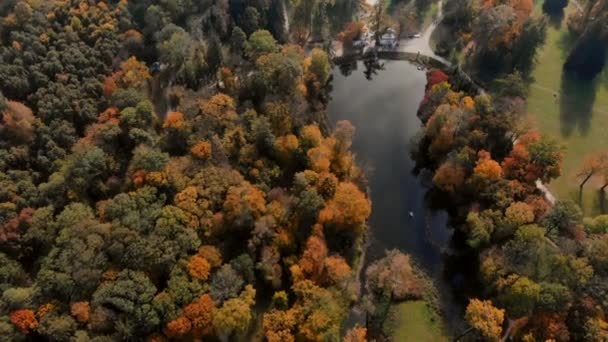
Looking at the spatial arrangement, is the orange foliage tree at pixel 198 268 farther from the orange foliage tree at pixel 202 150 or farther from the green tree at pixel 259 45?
the green tree at pixel 259 45

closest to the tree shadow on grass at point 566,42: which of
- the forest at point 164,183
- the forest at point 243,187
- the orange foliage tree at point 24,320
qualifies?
the forest at point 243,187

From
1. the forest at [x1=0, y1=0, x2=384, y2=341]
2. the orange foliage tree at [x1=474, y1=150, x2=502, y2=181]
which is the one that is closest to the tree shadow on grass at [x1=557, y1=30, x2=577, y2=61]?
the orange foliage tree at [x1=474, y1=150, x2=502, y2=181]

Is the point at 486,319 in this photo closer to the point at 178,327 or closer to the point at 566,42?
the point at 178,327

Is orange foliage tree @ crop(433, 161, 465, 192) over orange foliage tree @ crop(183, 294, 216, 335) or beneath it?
over

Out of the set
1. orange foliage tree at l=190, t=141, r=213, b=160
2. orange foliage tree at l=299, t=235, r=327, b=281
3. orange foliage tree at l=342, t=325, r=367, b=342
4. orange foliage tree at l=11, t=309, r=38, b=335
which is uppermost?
orange foliage tree at l=190, t=141, r=213, b=160

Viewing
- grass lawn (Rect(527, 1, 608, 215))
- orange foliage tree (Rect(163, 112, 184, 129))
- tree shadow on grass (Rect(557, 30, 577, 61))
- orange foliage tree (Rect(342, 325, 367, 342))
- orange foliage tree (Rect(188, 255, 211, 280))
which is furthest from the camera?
tree shadow on grass (Rect(557, 30, 577, 61))

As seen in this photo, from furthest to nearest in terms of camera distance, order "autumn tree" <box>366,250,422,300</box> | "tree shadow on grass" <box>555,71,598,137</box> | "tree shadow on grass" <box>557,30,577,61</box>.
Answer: "tree shadow on grass" <box>557,30,577,61</box> < "tree shadow on grass" <box>555,71,598,137</box> < "autumn tree" <box>366,250,422,300</box>

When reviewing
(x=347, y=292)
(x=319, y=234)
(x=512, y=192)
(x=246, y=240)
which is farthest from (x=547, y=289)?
(x=246, y=240)

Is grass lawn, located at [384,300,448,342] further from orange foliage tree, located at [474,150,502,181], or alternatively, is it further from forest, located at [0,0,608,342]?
orange foliage tree, located at [474,150,502,181]
